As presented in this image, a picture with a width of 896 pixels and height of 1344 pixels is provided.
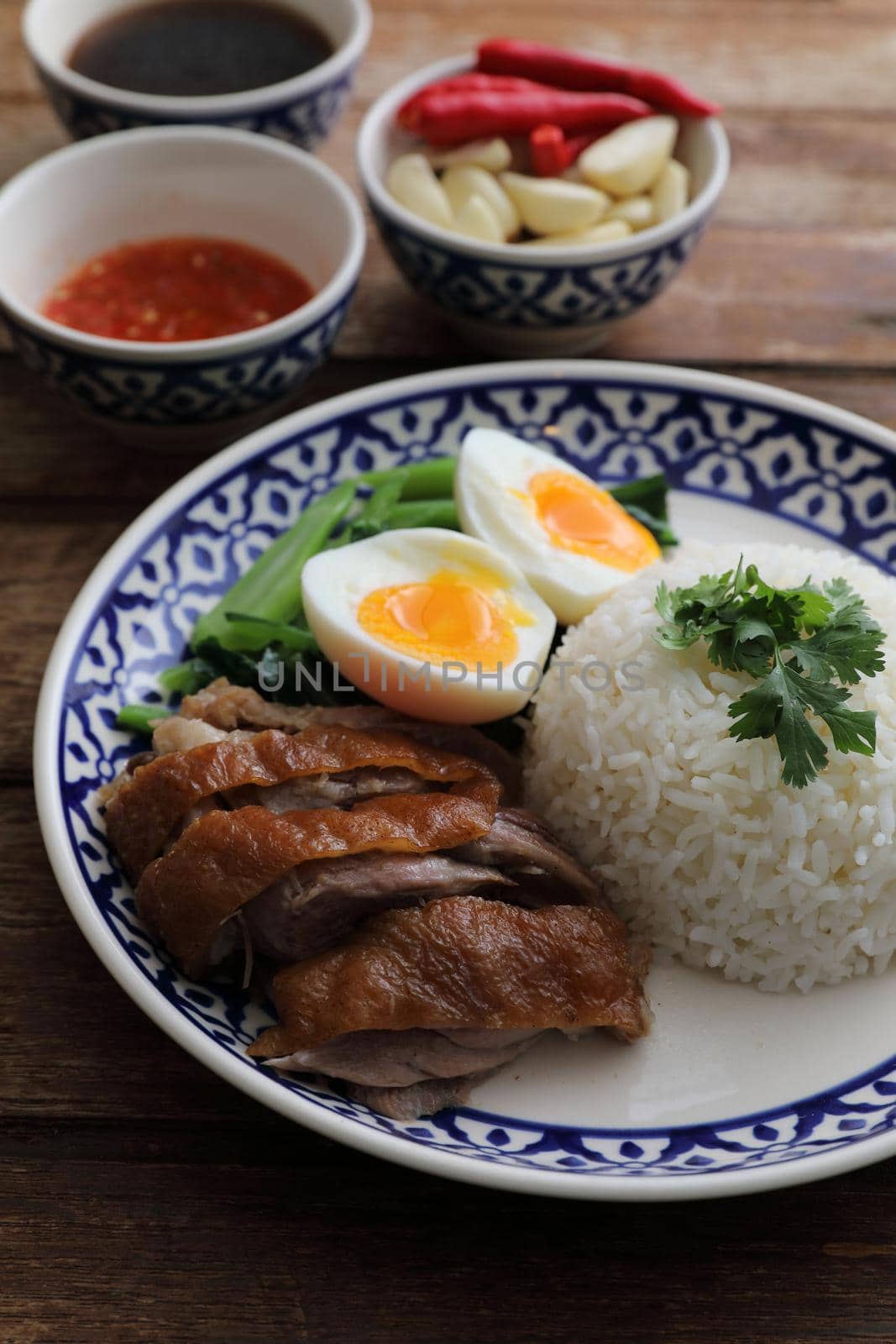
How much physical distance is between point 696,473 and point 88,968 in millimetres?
1888

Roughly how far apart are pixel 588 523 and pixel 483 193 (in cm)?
111

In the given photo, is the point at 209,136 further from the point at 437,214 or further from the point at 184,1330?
the point at 184,1330

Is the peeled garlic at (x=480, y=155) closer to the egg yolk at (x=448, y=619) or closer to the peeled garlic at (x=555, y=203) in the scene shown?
the peeled garlic at (x=555, y=203)

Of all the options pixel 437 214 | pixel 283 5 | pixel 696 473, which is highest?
pixel 283 5

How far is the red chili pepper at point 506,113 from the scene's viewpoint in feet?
11.7

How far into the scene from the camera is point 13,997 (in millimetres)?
2418

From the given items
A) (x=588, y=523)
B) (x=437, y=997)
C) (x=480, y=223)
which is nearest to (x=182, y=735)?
(x=437, y=997)

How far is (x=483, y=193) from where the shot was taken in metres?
3.51

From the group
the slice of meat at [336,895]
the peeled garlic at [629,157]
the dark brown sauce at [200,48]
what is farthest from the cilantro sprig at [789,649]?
the dark brown sauce at [200,48]

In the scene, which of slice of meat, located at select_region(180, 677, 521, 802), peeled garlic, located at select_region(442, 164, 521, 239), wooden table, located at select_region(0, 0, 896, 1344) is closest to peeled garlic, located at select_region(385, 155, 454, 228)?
peeled garlic, located at select_region(442, 164, 521, 239)

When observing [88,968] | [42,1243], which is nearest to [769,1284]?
[42,1243]

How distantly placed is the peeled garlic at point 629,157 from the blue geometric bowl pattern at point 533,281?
23cm

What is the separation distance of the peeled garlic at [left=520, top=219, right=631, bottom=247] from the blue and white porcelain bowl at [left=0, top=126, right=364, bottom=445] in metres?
0.52

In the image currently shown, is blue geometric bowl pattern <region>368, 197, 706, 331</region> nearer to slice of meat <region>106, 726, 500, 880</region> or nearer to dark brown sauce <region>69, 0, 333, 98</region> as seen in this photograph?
dark brown sauce <region>69, 0, 333, 98</region>
